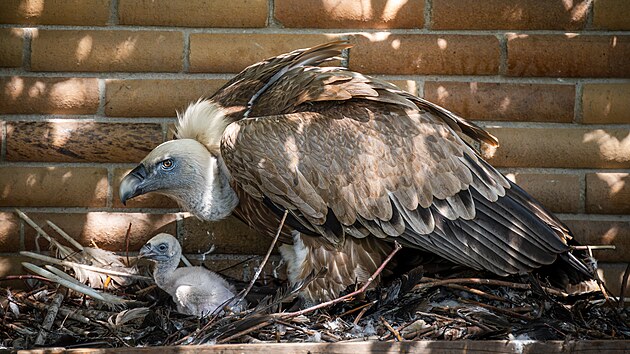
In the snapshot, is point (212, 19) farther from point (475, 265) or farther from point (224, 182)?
point (475, 265)

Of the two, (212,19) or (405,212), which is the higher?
(212,19)

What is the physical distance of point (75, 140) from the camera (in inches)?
167

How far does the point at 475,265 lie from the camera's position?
12.0 feet

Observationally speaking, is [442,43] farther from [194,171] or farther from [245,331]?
[245,331]

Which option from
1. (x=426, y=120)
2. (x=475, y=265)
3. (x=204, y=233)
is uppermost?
(x=426, y=120)

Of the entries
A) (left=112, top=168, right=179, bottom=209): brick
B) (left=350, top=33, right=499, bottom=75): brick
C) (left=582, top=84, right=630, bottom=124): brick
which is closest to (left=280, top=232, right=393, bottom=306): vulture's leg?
(left=112, top=168, right=179, bottom=209): brick

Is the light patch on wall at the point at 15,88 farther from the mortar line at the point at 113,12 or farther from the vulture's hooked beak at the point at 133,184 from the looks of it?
the vulture's hooked beak at the point at 133,184

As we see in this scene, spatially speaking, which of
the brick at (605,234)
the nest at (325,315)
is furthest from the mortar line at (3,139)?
the brick at (605,234)

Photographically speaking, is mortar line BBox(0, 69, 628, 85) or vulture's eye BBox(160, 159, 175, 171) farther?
mortar line BBox(0, 69, 628, 85)

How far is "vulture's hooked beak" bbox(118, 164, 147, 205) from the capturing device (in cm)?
381

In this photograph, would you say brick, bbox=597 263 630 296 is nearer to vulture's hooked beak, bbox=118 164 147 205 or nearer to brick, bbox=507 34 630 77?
brick, bbox=507 34 630 77

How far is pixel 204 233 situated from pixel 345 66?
105 centimetres

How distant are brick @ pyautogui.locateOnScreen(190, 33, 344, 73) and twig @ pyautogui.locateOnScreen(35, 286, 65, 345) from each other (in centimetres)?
123

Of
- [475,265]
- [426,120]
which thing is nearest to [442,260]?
[475,265]
